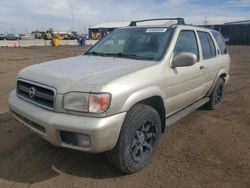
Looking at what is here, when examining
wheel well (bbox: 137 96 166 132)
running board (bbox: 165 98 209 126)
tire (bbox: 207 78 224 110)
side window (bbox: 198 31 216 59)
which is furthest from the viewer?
tire (bbox: 207 78 224 110)

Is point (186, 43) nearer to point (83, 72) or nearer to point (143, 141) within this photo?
point (143, 141)

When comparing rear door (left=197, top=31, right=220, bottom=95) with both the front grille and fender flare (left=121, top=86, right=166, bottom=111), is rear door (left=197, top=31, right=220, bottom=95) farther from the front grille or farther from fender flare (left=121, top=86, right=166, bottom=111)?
the front grille

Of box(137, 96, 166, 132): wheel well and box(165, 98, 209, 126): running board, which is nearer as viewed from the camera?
box(137, 96, 166, 132): wheel well

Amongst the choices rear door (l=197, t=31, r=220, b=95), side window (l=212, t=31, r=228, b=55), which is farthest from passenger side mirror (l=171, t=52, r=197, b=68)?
side window (l=212, t=31, r=228, b=55)

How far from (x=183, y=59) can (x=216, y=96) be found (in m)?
2.53

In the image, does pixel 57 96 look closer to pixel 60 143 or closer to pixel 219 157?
pixel 60 143

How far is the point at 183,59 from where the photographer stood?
372 cm

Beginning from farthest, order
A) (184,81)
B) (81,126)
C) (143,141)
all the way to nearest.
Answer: (184,81) → (143,141) → (81,126)

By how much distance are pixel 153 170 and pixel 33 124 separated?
5.12ft

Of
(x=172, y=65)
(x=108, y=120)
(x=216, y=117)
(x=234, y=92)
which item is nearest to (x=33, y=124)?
(x=108, y=120)

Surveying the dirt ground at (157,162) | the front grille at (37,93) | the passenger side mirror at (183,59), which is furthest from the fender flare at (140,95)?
the dirt ground at (157,162)

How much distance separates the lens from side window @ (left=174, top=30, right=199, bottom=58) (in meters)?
4.13

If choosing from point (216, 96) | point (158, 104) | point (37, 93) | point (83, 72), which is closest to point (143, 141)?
A: point (158, 104)

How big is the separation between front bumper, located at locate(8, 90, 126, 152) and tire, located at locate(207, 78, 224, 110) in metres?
3.28
